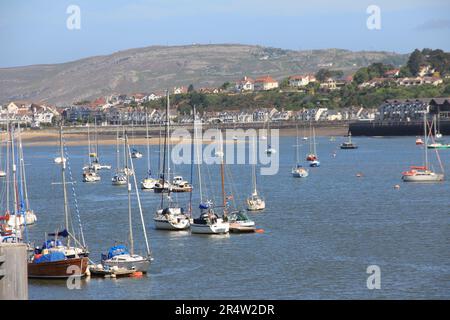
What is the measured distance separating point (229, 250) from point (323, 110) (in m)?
122

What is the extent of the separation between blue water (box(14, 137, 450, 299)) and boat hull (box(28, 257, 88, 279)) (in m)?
0.22

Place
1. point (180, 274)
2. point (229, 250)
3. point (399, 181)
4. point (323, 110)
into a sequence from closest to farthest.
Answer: point (180, 274)
point (229, 250)
point (399, 181)
point (323, 110)

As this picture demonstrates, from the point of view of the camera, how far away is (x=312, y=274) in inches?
849

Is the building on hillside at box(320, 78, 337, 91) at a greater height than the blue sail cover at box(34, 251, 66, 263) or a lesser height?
greater

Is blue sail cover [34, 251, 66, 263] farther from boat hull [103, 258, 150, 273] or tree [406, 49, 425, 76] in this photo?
tree [406, 49, 425, 76]

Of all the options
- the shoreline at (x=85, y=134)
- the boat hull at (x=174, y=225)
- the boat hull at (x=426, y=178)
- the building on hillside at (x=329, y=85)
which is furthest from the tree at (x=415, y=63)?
the boat hull at (x=174, y=225)

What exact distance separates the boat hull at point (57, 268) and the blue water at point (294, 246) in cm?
22

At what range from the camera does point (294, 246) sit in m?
26.0

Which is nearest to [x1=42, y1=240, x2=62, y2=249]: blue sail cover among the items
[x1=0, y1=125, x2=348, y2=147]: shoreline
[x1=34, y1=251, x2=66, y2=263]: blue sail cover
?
[x1=34, y1=251, x2=66, y2=263]: blue sail cover

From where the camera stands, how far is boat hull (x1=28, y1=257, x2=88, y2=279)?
21172 millimetres

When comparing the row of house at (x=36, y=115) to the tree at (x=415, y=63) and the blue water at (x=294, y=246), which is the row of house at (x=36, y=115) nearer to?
the tree at (x=415, y=63)
